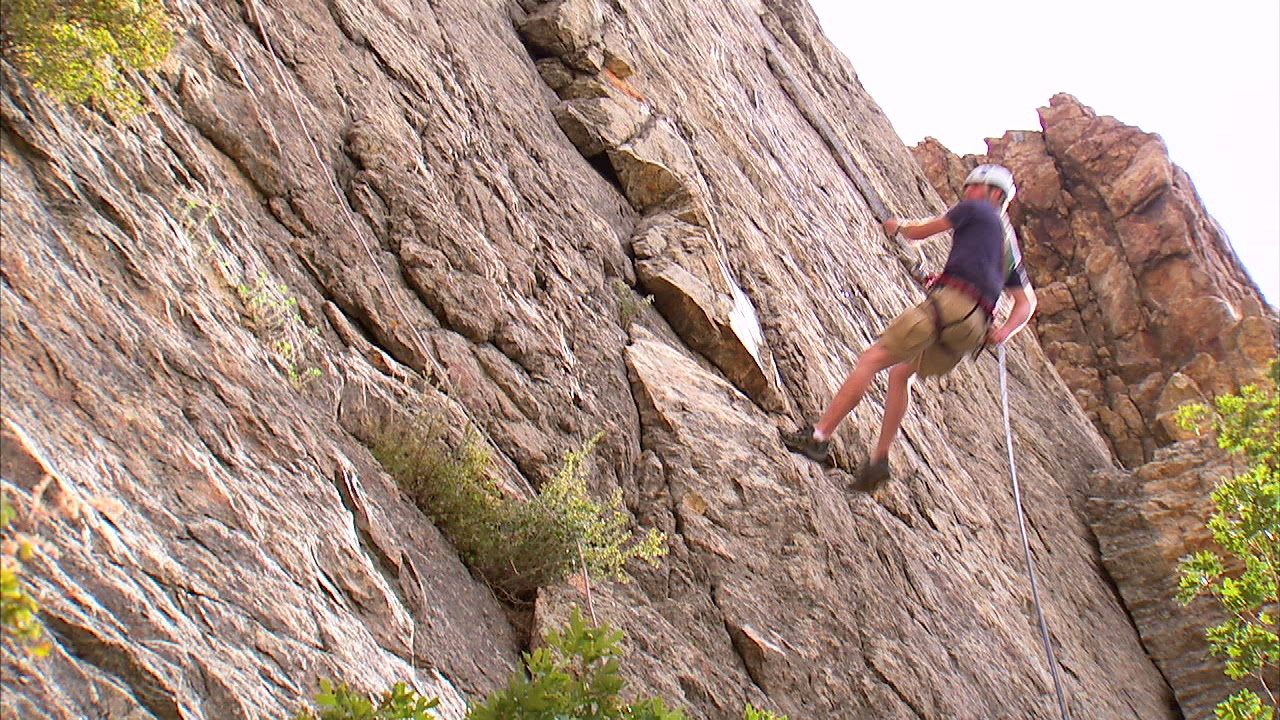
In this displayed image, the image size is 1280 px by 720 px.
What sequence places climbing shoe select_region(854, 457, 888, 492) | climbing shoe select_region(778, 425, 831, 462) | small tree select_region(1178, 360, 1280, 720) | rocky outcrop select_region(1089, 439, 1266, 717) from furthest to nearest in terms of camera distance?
rocky outcrop select_region(1089, 439, 1266, 717), small tree select_region(1178, 360, 1280, 720), climbing shoe select_region(778, 425, 831, 462), climbing shoe select_region(854, 457, 888, 492)

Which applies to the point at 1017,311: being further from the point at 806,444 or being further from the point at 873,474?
the point at 806,444

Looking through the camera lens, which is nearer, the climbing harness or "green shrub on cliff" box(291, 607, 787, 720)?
"green shrub on cliff" box(291, 607, 787, 720)

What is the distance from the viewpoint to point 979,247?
7953 mm

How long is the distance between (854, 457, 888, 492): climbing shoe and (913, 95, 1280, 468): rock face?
15.6m

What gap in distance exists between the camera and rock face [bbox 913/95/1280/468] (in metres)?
24.6

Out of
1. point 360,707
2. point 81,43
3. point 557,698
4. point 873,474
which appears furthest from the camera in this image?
point 873,474

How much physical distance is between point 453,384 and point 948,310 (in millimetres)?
3217

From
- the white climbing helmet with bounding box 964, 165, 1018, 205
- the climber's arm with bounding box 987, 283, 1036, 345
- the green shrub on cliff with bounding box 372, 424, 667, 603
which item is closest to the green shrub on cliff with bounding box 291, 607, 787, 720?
the green shrub on cliff with bounding box 372, 424, 667, 603

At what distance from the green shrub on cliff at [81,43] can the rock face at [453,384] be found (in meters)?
0.13

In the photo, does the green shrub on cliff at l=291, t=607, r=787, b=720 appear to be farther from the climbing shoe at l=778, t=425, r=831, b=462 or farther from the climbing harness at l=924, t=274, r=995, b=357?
the climbing shoe at l=778, t=425, r=831, b=462

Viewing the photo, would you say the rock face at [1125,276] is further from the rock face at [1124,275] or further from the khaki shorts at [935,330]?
Answer: the khaki shorts at [935,330]

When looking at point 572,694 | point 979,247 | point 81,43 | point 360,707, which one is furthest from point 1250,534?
point 81,43

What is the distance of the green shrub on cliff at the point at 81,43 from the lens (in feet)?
15.9

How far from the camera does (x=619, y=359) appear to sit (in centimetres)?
861
